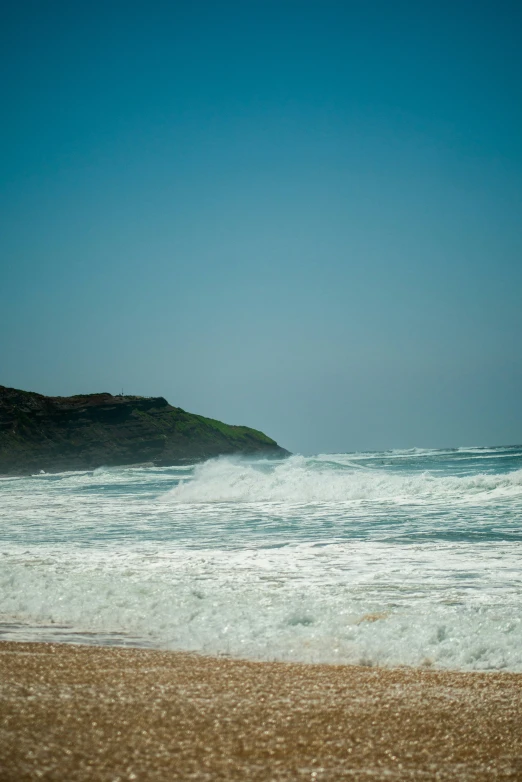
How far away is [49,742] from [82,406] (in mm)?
87035

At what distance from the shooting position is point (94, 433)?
83312mm

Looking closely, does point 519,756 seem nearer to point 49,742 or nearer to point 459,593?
point 49,742

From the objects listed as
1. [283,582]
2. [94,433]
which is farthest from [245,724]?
[94,433]

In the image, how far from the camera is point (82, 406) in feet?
282

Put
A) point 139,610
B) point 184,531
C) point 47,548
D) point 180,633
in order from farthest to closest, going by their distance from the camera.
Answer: point 184,531 < point 47,548 < point 139,610 < point 180,633

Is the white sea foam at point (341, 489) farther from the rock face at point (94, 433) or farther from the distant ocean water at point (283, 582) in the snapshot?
the rock face at point (94, 433)

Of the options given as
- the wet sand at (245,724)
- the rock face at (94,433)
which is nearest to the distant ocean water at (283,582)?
the wet sand at (245,724)

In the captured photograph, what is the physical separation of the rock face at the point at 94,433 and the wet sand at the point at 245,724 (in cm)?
7324

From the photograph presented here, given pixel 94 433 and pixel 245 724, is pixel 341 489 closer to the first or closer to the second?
pixel 245 724

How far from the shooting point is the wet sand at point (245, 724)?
2359mm

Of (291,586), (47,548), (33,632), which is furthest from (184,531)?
(33,632)

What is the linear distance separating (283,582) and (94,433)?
7931 cm

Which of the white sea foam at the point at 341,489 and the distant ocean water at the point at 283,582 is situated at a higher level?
the white sea foam at the point at 341,489

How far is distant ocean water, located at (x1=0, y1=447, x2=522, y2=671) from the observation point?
17.6ft
